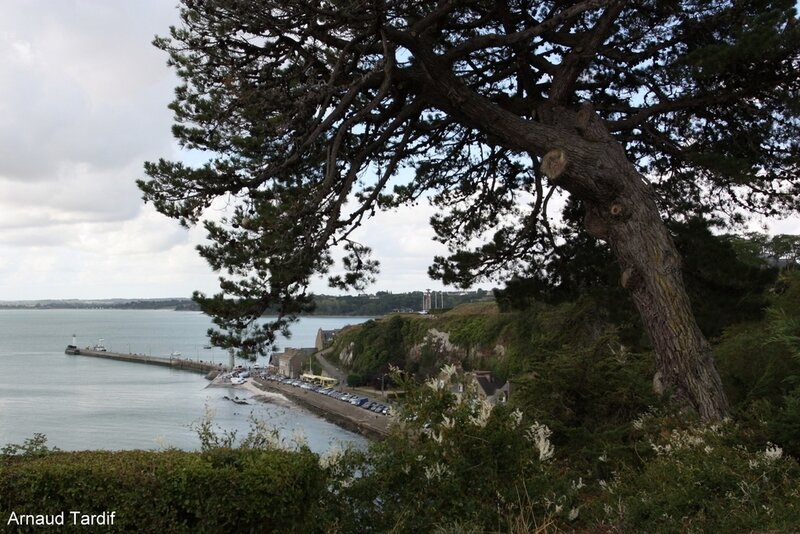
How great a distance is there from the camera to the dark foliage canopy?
6.66 metres

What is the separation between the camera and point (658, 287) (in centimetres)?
656

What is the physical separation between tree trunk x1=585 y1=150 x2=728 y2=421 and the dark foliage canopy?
0.46 metres

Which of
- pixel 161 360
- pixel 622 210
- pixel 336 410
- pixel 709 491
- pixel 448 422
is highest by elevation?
pixel 622 210

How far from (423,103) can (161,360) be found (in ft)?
268

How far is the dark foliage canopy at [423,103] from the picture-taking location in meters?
6.66

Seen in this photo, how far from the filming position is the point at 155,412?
125 ft

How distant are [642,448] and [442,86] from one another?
436 centimetres

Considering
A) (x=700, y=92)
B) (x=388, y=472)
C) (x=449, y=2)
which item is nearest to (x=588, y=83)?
(x=700, y=92)

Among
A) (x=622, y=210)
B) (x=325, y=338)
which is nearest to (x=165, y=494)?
(x=622, y=210)

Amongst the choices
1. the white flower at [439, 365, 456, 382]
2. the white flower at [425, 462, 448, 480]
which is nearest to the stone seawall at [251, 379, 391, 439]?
the white flower at [439, 365, 456, 382]

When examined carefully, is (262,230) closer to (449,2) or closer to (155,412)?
(449,2)

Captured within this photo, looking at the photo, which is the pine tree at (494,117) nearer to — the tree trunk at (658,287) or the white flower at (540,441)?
the tree trunk at (658,287)

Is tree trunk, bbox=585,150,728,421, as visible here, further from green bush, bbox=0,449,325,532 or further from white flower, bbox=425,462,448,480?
green bush, bbox=0,449,325,532

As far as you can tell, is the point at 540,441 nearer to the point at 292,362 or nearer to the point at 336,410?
the point at 336,410
